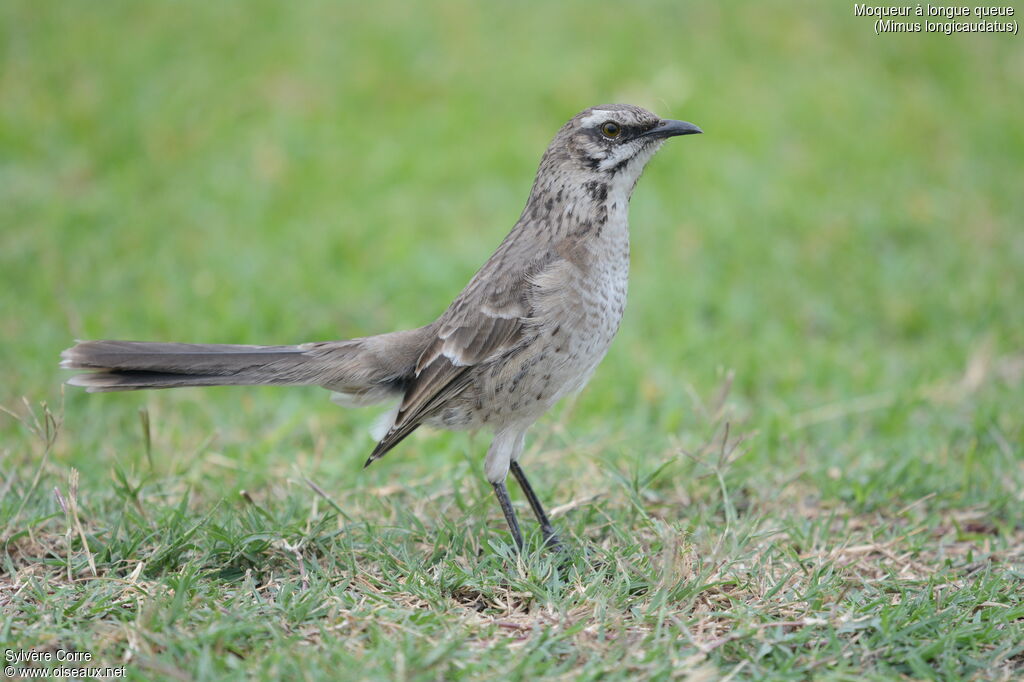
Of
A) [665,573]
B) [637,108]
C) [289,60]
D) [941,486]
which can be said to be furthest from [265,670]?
[289,60]

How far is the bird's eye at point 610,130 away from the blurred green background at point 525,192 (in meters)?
1.81

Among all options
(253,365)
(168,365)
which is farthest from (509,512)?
(168,365)

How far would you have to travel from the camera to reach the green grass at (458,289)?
3471 mm

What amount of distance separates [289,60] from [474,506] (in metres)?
6.80

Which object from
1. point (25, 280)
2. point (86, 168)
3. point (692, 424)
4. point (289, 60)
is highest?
point (289, 60)

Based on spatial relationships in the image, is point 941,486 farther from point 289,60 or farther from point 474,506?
point 289,60

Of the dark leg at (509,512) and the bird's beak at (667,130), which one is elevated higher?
the bird's beak at (667,130)

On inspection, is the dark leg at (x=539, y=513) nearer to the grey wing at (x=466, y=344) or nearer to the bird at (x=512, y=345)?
the bird at (x=512, y=345)

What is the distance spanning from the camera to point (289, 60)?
995 cm

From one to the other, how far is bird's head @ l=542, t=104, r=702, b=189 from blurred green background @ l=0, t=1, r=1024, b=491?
1706 millimetres

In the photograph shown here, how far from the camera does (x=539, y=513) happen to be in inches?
169

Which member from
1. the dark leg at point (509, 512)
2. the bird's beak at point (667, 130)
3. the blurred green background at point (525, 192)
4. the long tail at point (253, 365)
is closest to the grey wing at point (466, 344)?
the long tail at point (253, 365)

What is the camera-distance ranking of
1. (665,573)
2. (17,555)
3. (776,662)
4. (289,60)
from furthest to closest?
(289,60)
(17,555)
(665,573)
(776,662)

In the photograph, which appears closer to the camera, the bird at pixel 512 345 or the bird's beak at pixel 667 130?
the bird at pixel 512 345
